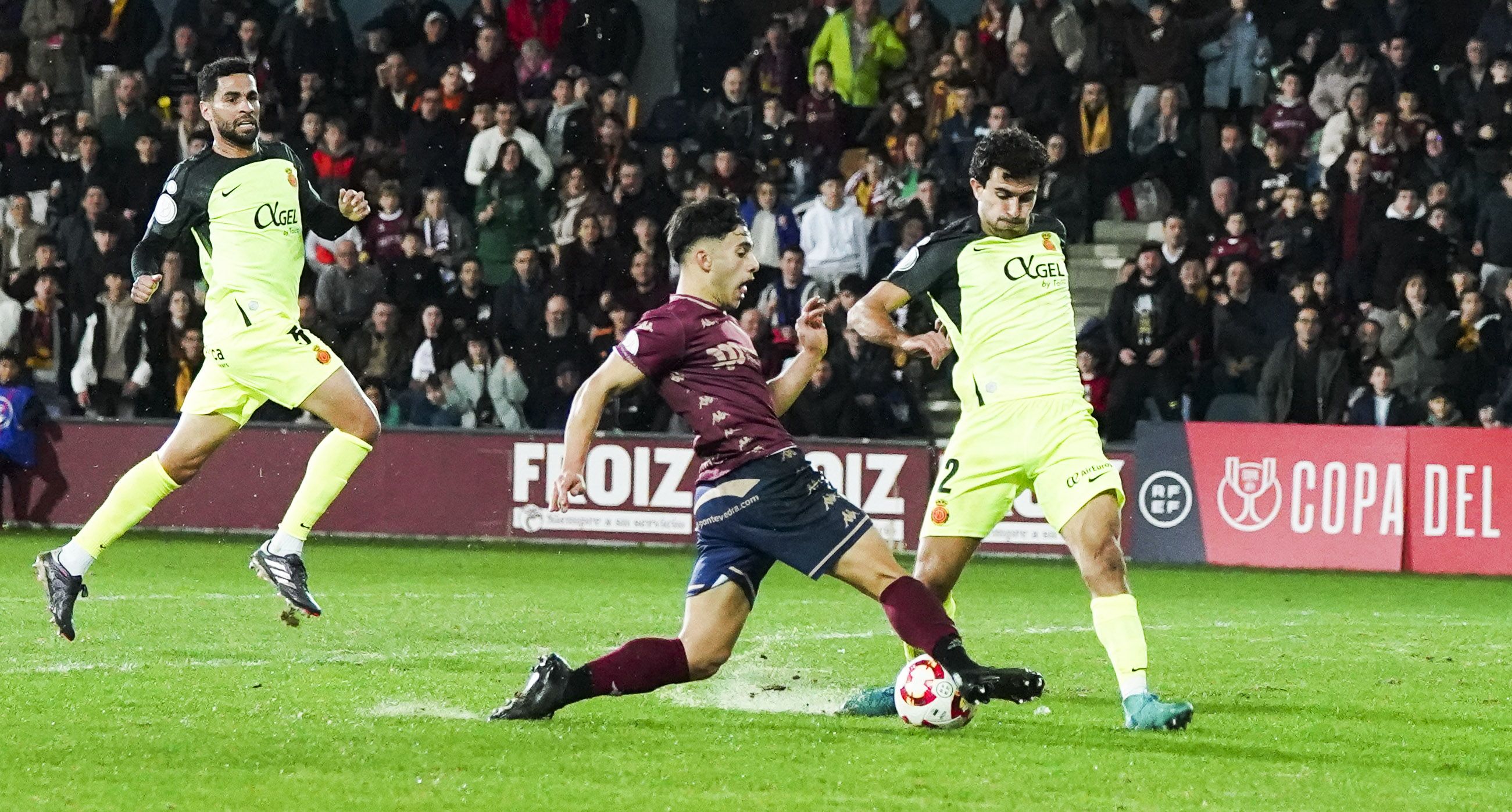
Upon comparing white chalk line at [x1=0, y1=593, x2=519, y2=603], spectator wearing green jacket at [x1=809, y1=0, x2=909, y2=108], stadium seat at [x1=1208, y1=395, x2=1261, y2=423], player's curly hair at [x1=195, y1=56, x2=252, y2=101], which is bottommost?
white chalk line at [x1=0, y1=593, x2=519, y2=603]

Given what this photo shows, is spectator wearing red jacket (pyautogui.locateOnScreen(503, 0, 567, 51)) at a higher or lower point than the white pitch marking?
higher

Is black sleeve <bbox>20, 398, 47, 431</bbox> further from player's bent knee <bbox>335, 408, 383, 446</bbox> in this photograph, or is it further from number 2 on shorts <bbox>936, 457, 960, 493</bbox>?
number 2 on shorts <bbox>936, 457, 960, 493</bbox>

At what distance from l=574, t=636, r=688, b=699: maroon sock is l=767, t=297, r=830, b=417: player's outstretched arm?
0.87 m

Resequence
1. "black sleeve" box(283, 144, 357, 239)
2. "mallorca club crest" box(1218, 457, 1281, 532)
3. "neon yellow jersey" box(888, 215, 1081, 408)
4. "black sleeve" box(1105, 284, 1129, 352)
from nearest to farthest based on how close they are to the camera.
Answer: "neon yellow jersey" box(888, 215, 1081, 408)
"black sleeve" box(283, 144, 357, 239)
"mallorca club crest" box(1218, 457, 1281, 532)
"black sleeve" box(1105, 284, 1129, 352)

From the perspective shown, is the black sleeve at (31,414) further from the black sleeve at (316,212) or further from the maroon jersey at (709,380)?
the maroon jersey at (709,380)

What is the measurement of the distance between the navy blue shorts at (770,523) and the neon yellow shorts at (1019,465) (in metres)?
0.62

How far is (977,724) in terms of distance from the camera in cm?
745

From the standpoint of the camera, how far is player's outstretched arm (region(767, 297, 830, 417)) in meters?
7.20

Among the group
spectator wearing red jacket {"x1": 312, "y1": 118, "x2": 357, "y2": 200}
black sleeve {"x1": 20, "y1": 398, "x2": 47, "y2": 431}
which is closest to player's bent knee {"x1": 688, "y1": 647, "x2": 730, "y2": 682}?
black sleeve {"x1": 20, "y1": 398, "x2": 47, "y2": 431}

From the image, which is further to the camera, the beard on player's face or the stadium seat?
the stadium seat

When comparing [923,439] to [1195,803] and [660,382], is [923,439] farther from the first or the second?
[1195,803]

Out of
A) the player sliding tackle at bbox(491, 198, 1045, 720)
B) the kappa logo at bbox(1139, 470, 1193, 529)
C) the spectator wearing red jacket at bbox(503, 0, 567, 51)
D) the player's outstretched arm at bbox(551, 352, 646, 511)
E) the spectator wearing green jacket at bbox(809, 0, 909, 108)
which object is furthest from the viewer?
the spectator wearing red jacket at bbox(503, 0, 567, 51)

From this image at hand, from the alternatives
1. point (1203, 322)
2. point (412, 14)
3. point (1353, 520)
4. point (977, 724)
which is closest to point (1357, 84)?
point (1203, 322)

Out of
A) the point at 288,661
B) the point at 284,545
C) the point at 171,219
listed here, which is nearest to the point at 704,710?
the point at 288,661
